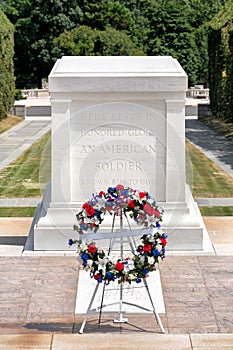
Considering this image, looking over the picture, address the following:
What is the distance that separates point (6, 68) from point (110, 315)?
23.8 metres

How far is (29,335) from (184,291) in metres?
1.85

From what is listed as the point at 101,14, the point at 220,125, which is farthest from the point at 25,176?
the point at 101,14

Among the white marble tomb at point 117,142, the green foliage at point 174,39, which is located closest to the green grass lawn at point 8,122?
the white marble tomb at point 117,142

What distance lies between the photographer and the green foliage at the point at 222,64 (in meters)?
25.7

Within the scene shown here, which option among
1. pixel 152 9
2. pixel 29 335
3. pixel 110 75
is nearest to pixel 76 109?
pixel 110 75

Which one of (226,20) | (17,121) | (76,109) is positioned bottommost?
(17,121)

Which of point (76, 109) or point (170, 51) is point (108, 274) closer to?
point (76, 109)

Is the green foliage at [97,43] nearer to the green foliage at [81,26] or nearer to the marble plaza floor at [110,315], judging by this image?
the green foliage at [81,26]

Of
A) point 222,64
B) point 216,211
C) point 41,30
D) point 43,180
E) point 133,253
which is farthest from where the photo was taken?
point 41,30

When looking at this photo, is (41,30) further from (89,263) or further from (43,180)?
(89,263)

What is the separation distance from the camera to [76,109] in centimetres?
836

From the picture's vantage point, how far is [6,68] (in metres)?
29.2

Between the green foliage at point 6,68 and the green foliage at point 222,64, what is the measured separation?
863 centimetres

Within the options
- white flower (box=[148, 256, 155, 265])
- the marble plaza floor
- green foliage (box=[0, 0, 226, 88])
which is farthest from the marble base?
green foliage (box=[0, 0, 226, 88])
